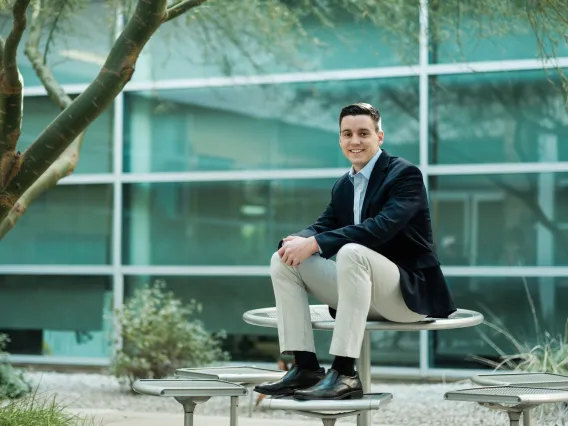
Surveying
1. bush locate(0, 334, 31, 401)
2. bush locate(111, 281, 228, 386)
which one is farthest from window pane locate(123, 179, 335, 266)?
bush locate(0, 334, 31, 401)

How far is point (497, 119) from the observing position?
28.5 feet

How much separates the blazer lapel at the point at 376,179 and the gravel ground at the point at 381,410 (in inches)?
106

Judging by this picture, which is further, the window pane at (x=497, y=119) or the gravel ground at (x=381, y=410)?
the window pane at (x=497, y=119)

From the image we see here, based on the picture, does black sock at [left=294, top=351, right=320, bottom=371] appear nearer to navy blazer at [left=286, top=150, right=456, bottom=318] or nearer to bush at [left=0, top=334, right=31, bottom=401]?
navy blazer at [left=286, top=150, right=456, bottom=318]

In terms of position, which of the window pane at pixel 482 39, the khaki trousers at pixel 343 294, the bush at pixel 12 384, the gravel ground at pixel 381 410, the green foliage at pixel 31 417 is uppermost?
the window pane at pixel 482 39

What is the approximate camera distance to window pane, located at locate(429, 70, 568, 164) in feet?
27.9

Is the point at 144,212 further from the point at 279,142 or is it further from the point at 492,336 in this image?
the point at 492,336

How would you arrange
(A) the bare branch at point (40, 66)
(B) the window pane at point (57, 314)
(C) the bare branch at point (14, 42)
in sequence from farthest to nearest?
(B) the window pane at point (57, 314)
(A) the bare branch at point (40, 66)
(C) the bare branch at point (14, 42)

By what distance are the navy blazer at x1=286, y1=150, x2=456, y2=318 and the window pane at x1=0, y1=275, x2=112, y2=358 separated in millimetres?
5973

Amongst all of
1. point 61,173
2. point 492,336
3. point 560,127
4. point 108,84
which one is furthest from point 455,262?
point 108,84

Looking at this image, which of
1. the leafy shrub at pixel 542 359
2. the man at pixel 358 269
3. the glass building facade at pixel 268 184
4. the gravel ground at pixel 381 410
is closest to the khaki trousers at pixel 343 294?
the man at pixel 358 269

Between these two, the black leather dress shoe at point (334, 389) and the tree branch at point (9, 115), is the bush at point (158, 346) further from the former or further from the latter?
the black leather dress shoe at point (334, 389)

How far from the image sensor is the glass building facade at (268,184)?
8547 millimetres

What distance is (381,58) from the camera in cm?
901
